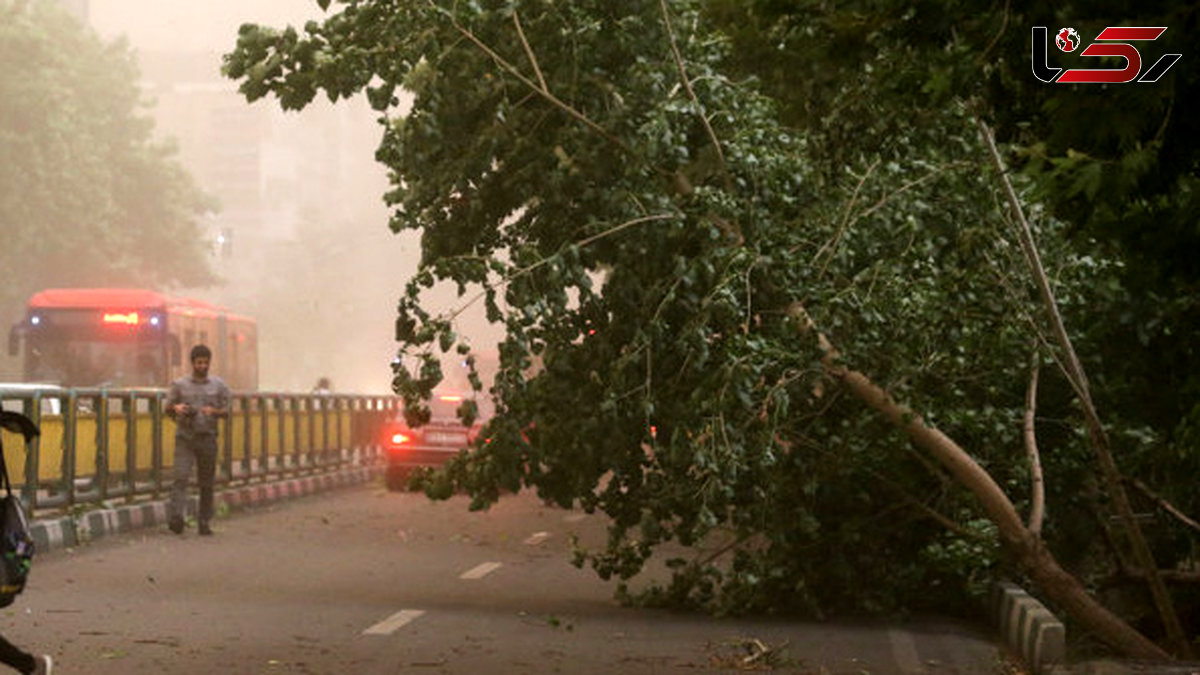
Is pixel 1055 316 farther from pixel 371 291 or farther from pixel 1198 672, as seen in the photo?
pixel 371 291

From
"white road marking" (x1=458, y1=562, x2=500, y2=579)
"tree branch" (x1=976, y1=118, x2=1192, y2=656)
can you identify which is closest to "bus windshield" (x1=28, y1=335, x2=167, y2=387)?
"white road marking" (x1=458, y1=562, x2=500, y2=579)

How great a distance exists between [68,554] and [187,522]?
452 cm

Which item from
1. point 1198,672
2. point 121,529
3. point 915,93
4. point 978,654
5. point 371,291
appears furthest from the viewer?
point 371,291

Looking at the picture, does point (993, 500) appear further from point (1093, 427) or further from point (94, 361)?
point (94, 361)

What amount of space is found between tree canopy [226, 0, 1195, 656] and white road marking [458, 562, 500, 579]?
6.82ft

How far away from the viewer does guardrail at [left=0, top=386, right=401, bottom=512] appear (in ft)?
65.6

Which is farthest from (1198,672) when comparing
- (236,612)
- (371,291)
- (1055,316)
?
(371,291)

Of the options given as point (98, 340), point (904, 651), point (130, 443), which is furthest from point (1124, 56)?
point (98, 340)

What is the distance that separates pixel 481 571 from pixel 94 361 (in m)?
24.3

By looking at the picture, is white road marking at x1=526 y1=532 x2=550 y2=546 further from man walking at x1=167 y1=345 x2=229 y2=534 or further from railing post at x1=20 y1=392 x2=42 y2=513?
railing post at x1=20 y1=392 x2=42 y2=513

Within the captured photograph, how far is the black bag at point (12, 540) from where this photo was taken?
27.2ft

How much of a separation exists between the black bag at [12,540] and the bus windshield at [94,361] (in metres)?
32.4

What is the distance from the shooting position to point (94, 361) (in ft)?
133

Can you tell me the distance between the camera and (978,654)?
1271 centimetres
